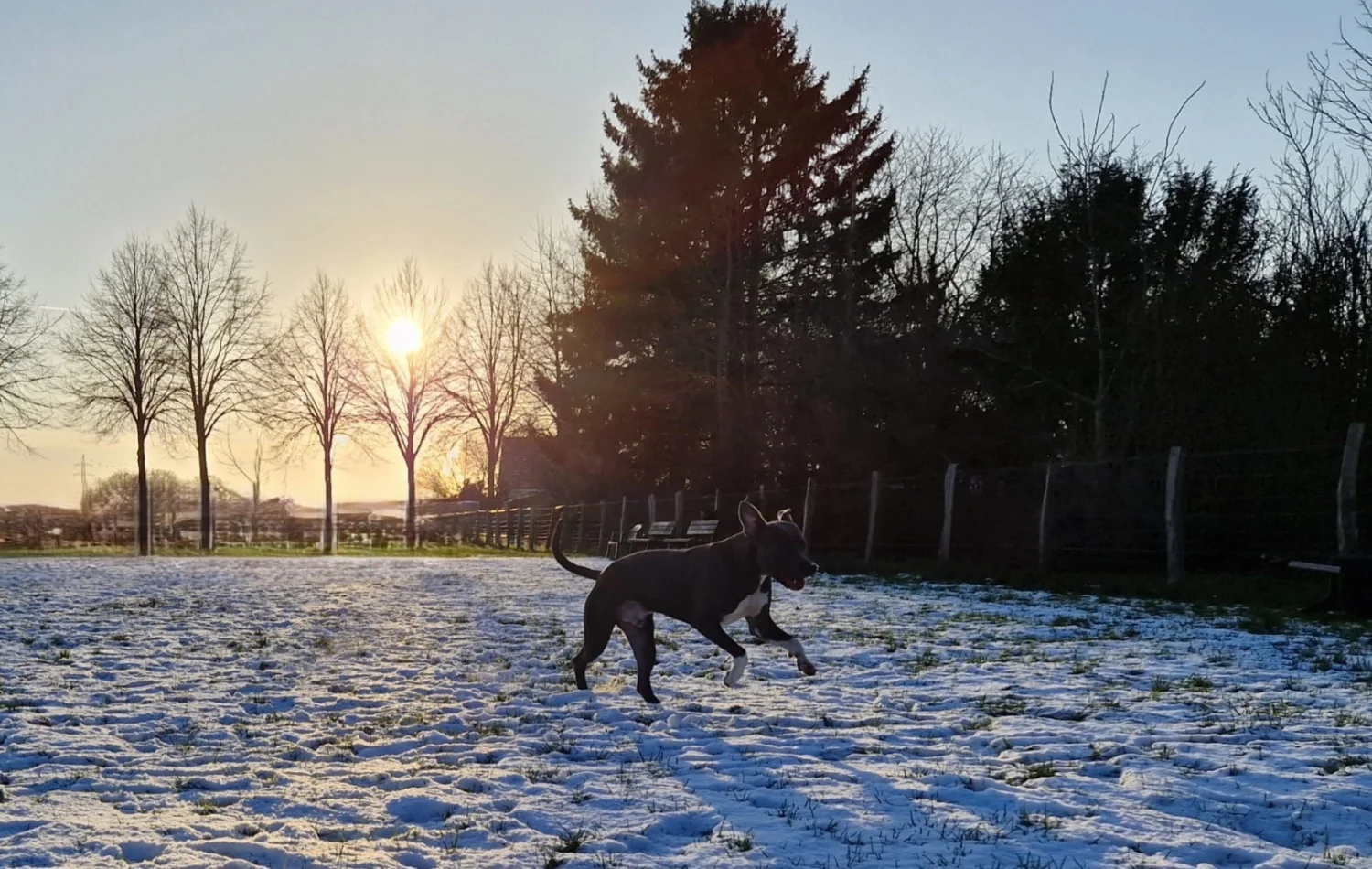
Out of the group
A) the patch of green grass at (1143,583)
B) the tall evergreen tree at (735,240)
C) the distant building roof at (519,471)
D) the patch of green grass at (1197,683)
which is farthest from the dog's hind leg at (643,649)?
the distant building roof at (519,471)

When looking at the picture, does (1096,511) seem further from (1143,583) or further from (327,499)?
(327,499)

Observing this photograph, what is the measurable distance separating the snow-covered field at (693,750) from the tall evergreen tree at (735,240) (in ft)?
65.7

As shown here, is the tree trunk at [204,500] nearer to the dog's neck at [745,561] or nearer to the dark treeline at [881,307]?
the dark treeline at [881,307]

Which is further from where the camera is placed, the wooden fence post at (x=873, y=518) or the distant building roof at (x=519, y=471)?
the distant building roof at (x=519, y=471)

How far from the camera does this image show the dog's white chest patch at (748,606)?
696 cm

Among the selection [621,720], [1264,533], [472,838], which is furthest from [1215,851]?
[1264,533]

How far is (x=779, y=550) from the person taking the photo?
22.6 feet

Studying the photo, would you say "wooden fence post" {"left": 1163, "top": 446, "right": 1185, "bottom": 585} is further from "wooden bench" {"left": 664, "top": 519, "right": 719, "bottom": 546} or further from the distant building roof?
the distant building roof

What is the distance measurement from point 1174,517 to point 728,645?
32.7ft

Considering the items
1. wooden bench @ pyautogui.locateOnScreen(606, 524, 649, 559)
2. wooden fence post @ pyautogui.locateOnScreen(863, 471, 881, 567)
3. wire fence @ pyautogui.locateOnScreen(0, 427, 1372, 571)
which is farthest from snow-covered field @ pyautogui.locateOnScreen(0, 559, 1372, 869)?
wooden bench @ pyautogui.locateOnScreen(606, 524, 649, 559)

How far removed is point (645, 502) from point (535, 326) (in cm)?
1710

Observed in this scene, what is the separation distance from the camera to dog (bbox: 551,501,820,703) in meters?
6.91

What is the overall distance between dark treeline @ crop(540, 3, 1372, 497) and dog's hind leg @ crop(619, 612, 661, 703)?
14135mm

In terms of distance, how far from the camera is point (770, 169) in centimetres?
3116
